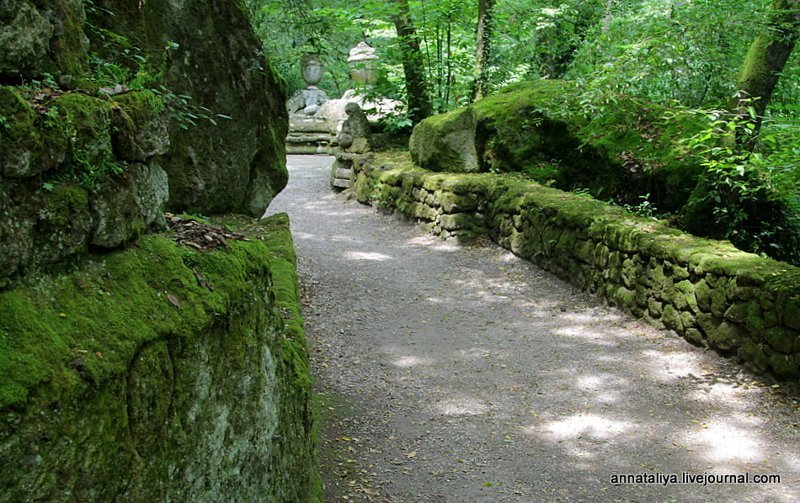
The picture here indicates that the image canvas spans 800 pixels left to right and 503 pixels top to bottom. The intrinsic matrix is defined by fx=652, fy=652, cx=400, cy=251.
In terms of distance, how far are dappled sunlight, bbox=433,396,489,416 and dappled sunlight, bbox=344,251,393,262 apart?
13.1 feet

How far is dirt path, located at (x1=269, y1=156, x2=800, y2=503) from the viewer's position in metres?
3.90

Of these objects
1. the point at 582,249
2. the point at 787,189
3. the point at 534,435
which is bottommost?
the point at 534,435

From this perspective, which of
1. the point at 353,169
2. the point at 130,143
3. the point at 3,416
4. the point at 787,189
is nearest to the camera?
the point at 3,416

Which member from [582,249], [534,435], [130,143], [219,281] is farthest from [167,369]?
[582,249]

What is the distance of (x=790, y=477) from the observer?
384cm

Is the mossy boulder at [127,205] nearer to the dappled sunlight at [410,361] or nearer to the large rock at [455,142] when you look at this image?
the dappled sunlight at [410,361]

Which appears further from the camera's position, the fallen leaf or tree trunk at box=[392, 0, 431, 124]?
tree trunk at box=[392, 0, 431, 124]

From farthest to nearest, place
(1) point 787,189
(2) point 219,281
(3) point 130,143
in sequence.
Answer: (1) point 787,189 → (2) point 219,281 → (3) point 130,143

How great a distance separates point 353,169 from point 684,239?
7.93m

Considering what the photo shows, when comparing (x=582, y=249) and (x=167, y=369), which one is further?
(x=582, y=249)

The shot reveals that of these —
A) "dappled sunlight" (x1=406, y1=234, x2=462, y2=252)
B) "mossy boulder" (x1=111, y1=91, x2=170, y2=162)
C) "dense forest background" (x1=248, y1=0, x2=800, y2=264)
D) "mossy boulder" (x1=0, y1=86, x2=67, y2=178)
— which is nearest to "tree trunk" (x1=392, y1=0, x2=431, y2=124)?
"dense forest background" (x1=248, y1=0, x2=800, y2=264)

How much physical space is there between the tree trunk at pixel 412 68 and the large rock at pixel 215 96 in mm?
7698

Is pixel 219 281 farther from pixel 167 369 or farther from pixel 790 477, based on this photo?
pixel 790 477

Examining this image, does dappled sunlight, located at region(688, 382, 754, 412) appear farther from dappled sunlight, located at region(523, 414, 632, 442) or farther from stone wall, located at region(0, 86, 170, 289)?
stone wall, located at region(0, 86, 170, 289)
